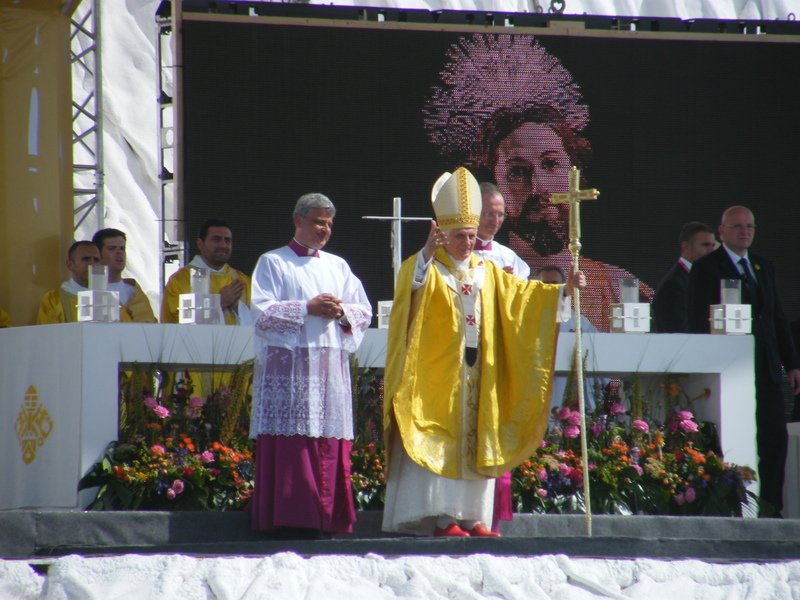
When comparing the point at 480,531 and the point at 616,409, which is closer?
the point at 480,531

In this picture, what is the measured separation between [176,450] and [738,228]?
3422mm

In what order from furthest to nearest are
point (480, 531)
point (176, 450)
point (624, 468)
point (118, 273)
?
point (118, 273), point (624, 468), point (176, 450), point (480, 531)

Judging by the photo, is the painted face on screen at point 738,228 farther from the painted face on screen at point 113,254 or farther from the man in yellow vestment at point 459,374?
the painted face on screen at point 113,254

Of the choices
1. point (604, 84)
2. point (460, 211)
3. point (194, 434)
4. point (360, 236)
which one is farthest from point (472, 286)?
point (604, 84)

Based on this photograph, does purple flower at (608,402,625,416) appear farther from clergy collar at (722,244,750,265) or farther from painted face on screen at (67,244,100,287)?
painted face on screen at (67,244,100,287)

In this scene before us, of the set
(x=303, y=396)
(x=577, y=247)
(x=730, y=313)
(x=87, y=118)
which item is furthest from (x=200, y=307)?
(x=87, y=118)

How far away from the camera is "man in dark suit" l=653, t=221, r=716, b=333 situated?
956 centimetres

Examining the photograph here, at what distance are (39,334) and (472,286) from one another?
A: 7.70ft

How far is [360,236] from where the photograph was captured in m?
11.2

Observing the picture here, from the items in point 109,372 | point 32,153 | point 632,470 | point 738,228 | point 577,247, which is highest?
point 32,153

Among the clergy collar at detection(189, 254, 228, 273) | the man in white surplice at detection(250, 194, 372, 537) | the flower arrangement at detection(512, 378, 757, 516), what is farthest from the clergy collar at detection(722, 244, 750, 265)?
the clergy collar at detection(189, 254, 228, 273)

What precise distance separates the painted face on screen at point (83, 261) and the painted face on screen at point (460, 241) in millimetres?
2917

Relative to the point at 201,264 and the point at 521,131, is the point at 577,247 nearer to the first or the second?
the point at 201,264

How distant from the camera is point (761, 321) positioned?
346 inches
